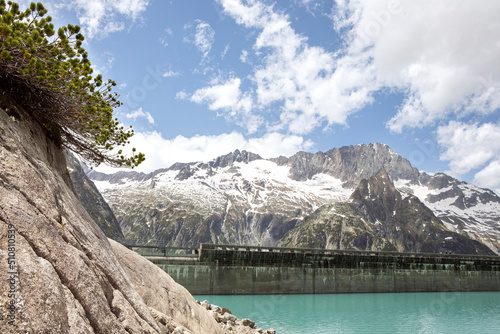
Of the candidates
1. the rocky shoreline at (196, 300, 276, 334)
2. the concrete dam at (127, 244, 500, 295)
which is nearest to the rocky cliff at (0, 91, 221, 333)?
the rocky shoreline at (196, 300, 276, 334)

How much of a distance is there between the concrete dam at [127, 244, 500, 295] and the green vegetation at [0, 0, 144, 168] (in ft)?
110

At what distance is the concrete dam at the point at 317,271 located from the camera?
41344 millimetres

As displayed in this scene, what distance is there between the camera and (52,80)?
6.55 meters

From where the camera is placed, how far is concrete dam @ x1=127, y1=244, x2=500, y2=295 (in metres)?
41.3

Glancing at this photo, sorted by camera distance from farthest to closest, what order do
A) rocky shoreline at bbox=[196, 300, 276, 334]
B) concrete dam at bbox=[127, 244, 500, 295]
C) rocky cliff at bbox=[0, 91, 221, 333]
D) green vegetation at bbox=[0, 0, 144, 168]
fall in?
concrete dam at bbox=[127, 244, 500, 295], rocky shoreline at bbox=[196, 300, 276, 334], green vegetation at bbox=[0, 0, 144, 168], rocky cliff at bbox=[0, 91, 221, 333]

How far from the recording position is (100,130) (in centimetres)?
845

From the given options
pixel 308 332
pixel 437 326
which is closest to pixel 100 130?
pixel 308 332

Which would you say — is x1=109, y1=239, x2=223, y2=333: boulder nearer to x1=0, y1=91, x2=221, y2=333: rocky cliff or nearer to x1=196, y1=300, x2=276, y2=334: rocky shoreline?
x1=0, y1=91, x2=221, y2=333: rocky cliff

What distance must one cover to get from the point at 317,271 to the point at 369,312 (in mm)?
12294

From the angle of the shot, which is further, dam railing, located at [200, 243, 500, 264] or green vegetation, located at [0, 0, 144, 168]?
dam railing, located at [200, 243, 500, 264]

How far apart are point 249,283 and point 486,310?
29.3 m

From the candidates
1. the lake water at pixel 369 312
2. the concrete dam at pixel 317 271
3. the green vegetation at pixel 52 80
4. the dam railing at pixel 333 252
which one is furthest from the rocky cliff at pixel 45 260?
the dam railing at pixel 333 252

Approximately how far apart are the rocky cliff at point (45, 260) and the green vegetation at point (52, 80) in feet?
1.51

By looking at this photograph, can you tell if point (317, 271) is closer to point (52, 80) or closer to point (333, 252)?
point (333, 252)
